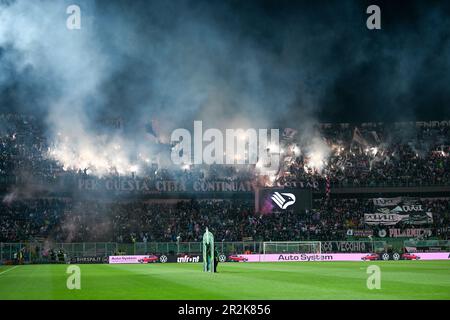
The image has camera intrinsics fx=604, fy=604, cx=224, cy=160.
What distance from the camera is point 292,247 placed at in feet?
180

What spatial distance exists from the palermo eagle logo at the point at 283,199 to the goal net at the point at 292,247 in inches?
412

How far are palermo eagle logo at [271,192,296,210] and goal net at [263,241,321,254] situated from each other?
10457mm

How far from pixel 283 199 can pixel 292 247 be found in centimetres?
1104

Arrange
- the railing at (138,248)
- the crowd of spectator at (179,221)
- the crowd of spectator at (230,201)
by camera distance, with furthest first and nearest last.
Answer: the crowd of spectator at (230,201) < the crowd of spectator at (179,221) < the railing at (138,248)

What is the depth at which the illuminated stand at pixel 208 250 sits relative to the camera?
30156 millimetres

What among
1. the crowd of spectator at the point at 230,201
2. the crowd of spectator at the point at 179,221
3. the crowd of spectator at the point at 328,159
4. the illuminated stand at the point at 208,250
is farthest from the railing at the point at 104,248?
the illuminated stand at the point at 208,250

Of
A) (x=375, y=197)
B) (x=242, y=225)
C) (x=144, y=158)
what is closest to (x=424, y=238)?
(x=375, y=197)

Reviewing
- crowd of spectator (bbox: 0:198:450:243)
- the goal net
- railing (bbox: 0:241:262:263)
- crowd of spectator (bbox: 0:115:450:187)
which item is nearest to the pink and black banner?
the goal net

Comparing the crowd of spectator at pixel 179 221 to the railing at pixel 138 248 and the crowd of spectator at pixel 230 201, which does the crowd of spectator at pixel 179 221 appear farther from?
the railing at pixel 138 248

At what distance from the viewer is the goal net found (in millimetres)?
54562

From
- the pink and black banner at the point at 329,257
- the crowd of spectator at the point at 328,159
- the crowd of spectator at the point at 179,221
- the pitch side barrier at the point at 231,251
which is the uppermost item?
the crowd of spectator at the point at 328,159

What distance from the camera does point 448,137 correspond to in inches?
2992

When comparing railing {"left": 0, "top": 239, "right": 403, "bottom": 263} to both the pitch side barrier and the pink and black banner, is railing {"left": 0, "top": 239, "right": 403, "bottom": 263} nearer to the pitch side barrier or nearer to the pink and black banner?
the pitch side barrier
